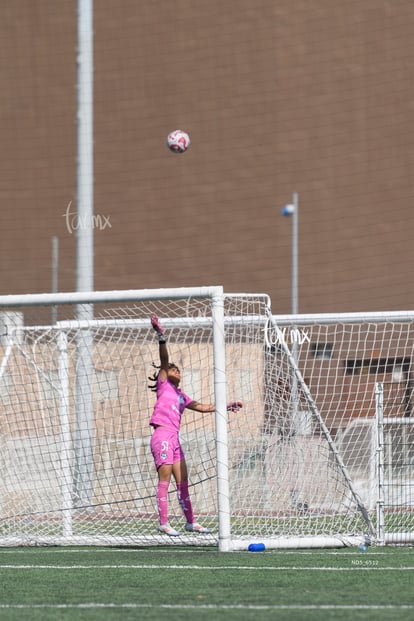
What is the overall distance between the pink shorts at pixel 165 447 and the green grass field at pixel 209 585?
824 mm

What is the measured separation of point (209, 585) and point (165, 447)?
295cm

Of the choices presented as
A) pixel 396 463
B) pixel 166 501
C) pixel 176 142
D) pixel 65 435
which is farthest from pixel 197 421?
pixel 166 501

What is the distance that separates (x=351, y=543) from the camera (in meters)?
9.05

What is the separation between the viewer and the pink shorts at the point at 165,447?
939 cm

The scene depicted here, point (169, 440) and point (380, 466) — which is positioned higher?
point (169, 440)

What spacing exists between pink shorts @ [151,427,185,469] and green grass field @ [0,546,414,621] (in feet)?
2.70

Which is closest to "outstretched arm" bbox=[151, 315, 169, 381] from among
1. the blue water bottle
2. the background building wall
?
the blue water bottle

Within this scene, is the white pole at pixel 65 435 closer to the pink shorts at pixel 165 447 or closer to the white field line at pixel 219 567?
the pink shorts at pixel 165 447

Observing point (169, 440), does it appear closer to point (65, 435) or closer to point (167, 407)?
point (167, 407)

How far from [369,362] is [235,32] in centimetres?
1417

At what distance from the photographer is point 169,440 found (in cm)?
945

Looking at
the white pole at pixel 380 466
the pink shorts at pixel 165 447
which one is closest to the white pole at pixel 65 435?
the pink shorts at pixel 165 447

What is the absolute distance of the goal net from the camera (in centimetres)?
965

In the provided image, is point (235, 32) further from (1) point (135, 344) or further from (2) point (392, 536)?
(2) point (392, 536)
